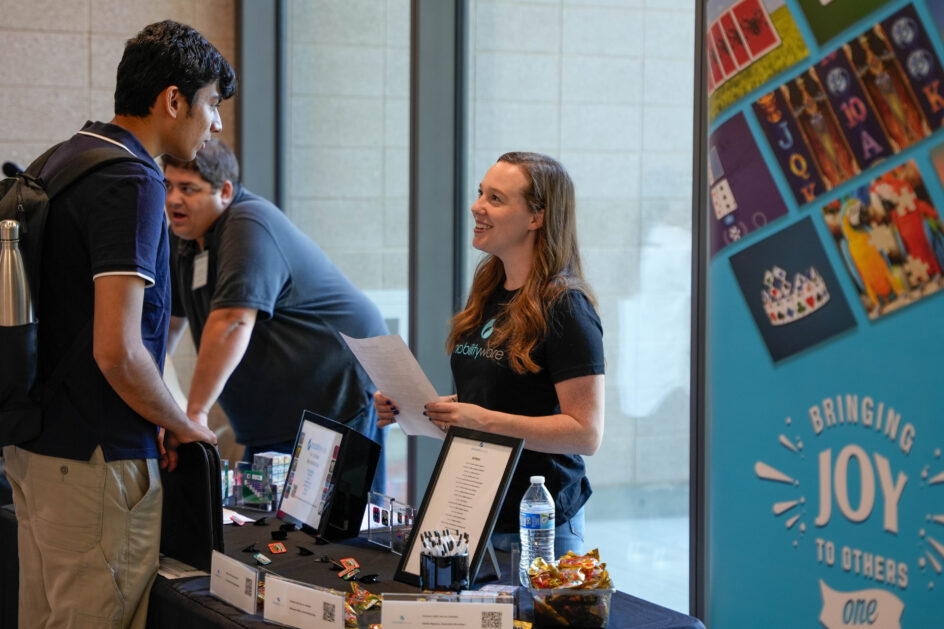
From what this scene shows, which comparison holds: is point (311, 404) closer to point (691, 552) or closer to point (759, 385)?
point (691, 552)

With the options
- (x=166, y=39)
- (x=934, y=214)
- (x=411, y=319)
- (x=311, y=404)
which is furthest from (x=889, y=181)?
(x=411, y=319)

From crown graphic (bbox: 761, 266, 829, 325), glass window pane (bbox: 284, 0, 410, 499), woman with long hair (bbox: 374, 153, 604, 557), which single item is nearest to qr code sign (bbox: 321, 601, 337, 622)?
woman with long hair (bbox: 374, 153, 604, 557)

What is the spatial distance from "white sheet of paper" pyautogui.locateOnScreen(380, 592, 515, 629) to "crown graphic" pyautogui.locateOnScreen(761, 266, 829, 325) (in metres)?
0.80

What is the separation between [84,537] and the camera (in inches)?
75.6

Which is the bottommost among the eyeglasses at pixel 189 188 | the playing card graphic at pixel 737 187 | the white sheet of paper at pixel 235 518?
the white sheet of paper at pixel 235 518

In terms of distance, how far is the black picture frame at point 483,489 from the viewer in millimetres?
1824

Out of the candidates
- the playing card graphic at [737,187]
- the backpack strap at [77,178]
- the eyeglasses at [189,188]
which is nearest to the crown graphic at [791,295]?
the playing card graphic at [737,187]

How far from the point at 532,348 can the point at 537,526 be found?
363 millimetres

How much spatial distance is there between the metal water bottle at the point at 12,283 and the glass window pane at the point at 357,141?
2.50 metres

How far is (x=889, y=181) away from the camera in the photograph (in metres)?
1.77

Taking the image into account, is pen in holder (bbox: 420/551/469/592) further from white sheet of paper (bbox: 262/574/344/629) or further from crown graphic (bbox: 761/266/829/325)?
crown graphic (bbox: 761/266/829/325)

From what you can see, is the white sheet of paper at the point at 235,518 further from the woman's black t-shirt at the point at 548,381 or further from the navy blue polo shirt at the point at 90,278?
the woman's black t-shirt at the point at 548,381

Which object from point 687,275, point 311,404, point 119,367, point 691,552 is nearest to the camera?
point 119,367

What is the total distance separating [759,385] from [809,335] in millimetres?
169
